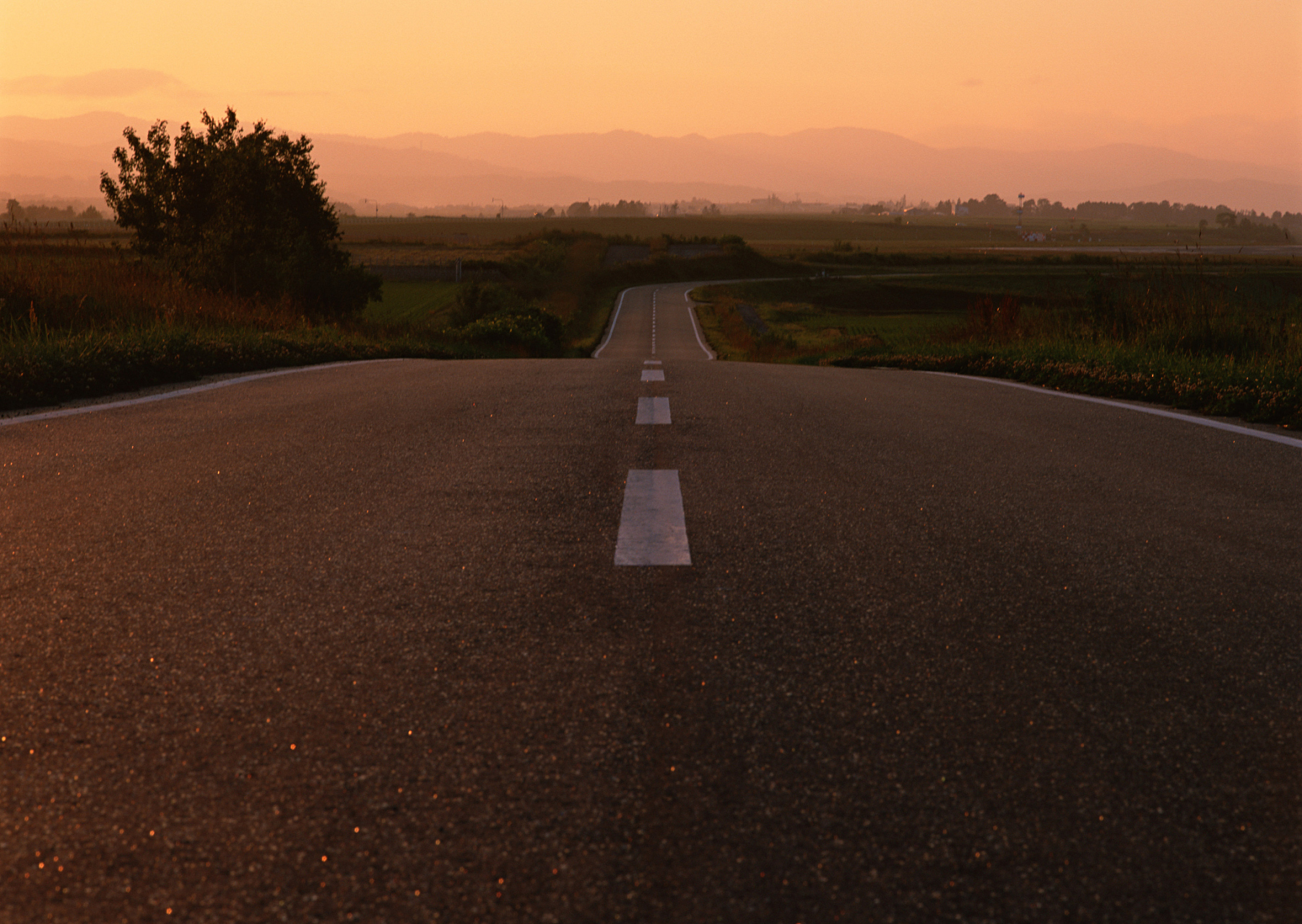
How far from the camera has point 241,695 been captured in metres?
2.86

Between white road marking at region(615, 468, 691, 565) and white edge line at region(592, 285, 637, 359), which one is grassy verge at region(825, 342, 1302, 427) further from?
white edge line at region(592, 285, 637, 359)

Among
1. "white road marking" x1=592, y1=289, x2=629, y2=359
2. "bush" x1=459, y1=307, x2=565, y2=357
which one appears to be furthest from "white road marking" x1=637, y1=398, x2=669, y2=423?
"white road marking" x1=592, y1=289, x2=629, y2=359

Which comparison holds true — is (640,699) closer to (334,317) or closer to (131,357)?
(131,357)

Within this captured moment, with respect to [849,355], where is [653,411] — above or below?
above

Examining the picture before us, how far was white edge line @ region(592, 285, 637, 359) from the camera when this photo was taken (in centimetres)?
5394

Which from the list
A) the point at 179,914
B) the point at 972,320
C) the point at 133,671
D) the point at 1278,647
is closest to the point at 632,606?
the point at 133,671

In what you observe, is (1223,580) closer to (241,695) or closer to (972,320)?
(241,695)

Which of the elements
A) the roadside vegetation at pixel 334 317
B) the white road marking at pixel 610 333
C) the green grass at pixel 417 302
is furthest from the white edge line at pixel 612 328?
the green grass at pixel 417 302

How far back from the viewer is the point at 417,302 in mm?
72688

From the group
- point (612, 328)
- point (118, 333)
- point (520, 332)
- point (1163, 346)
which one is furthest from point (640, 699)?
point (612, 328)

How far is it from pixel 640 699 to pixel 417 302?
72852 millimetres

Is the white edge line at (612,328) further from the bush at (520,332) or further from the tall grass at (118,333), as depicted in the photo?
A: the tall grass at (118,333)

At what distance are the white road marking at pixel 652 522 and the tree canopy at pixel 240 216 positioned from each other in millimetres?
25015

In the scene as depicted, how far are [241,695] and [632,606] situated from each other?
1307mm
